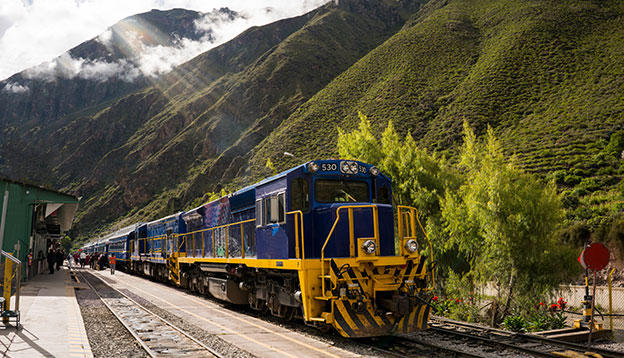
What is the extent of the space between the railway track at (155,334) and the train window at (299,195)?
11.1 feet

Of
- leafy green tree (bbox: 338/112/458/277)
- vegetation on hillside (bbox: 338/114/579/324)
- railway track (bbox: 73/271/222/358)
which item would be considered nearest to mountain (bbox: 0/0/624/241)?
leafy green tree (bbox: 338/112/458/277)

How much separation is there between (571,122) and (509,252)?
123 feet

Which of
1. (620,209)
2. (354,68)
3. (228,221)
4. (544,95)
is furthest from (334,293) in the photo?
(354,68)

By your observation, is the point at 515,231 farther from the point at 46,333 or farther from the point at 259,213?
the point at 46,333

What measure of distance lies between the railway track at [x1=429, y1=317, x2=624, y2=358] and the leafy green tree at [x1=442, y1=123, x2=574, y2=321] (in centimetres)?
288

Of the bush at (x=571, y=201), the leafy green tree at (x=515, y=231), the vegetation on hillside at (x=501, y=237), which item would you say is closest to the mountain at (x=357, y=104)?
the bush at (x=571, y=201)

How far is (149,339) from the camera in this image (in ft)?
33.9

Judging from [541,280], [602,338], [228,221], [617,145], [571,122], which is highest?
[571,122]

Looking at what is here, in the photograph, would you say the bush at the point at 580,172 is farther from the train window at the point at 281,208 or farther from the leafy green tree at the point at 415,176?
the train window at the point at 281,208

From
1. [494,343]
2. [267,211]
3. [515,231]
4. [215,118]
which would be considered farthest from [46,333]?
[215,118]

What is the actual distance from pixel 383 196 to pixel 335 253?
2.12 meters

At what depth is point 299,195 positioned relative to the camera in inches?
404

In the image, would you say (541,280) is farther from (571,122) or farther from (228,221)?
(571,122)

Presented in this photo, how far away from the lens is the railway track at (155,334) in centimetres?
901
